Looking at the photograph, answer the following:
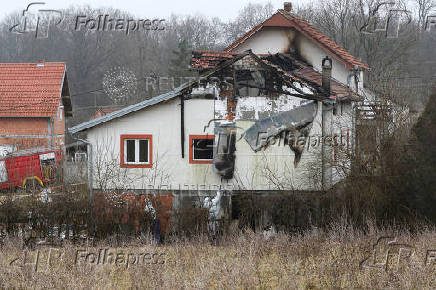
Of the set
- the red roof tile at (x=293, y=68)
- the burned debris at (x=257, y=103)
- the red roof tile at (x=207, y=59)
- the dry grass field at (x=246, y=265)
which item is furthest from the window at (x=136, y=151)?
the dry grass field at (x=246, y=265)

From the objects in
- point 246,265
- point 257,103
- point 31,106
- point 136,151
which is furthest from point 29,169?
point 246,265

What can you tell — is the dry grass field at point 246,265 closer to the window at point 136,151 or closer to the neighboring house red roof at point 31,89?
the window at point 136,151

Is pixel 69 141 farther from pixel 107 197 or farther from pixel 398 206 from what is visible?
pixel 398 206

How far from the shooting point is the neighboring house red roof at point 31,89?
34.6 metres

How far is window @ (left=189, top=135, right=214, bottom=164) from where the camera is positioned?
20750 millimetres

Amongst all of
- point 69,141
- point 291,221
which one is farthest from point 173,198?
point 69,141

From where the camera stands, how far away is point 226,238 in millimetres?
15492

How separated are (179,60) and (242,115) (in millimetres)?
28244

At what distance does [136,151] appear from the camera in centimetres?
2097

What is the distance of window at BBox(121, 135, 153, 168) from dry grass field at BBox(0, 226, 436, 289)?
6914 mm

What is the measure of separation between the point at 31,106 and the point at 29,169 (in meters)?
7.79

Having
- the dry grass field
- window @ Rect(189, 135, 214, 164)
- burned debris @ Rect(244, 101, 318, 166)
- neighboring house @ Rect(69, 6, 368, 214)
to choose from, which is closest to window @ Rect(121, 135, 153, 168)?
neighboring house @ Rect(69, 6, 368, 214)

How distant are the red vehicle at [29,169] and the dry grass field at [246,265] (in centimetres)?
1377

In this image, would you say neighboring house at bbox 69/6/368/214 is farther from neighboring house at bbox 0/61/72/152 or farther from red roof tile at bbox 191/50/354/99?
neighboring house at bbox 0/61/72/152
